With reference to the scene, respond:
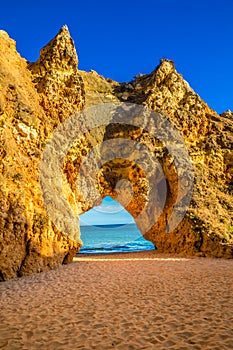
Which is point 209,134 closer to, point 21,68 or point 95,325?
point 21,68

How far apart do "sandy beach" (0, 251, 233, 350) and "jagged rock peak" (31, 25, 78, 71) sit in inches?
521

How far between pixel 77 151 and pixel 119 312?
12828 millimetres

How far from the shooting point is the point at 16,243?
10.2 m

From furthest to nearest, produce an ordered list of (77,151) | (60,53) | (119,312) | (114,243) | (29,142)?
(114,243) → (77,151) → (60,53) → (29,142) → (119,312)

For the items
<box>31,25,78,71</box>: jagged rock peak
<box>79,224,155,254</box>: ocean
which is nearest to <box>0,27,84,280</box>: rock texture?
<box>31,25,78,71</box>: jagged rock peak

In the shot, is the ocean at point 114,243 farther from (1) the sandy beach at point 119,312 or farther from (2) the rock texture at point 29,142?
(1) the sandy beach at point 119,312

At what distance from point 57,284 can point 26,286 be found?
1.02 meters

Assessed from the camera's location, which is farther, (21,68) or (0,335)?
(21,68)

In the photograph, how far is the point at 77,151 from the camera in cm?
1734

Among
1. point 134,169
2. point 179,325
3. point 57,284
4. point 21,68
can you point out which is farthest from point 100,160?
point 179,325

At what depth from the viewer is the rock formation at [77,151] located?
430 inches

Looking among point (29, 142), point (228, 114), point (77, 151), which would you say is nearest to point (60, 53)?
point (77, 151)

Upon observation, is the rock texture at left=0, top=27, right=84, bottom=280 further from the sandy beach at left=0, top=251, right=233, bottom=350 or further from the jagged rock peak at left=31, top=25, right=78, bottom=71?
the sandy beach at left=0, top=251, right=233, bottom=350

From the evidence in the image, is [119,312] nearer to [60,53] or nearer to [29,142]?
[29,142]
